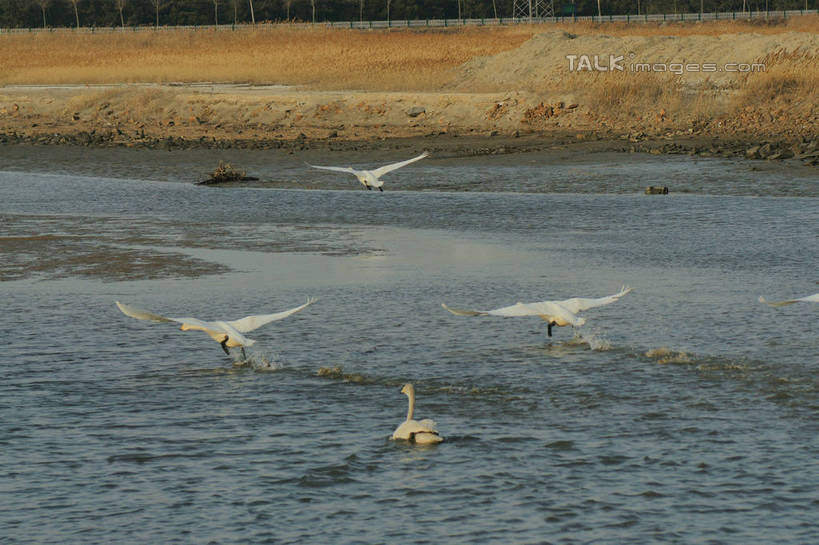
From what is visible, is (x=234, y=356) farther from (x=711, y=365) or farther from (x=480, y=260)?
(x=480, y=260)

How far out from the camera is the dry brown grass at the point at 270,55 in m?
56.7

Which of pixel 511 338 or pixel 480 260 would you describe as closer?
pixel 511 338

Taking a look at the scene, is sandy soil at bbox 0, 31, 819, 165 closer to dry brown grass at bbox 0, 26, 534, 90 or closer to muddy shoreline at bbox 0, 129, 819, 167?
muddy shoreline at bbox 0, 129, 819, 167

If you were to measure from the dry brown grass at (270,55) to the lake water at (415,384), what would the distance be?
31.4 meters

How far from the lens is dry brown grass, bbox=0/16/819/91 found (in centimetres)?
5672

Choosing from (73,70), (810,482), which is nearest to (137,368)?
(810,482)

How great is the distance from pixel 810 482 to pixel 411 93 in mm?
38685

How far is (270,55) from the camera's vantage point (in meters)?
67.0

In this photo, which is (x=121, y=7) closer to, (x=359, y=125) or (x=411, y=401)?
(x=359, y=125)

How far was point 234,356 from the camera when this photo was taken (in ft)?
37.9

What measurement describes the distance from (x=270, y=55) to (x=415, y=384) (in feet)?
191

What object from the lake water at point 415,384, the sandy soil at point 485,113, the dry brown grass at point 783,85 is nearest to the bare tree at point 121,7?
the sandy soil at point 485,113

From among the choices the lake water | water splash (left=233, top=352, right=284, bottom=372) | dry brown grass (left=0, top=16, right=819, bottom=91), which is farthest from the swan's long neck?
dry brown grass (left=0, top=16, right=819, bottom=91)

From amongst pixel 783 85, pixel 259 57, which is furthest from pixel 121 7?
pixel 783 85
